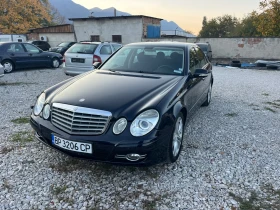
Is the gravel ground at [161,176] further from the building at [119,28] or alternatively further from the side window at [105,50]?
the building at [119,28]

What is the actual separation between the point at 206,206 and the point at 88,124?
1.50m

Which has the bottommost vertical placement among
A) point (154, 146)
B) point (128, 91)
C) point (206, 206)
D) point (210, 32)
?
point (206, 206)

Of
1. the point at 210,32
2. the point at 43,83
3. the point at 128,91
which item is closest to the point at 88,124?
the point at 128,91

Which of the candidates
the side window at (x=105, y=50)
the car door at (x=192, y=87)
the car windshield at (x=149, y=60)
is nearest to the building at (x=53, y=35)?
the side window at (x=105, y=50)

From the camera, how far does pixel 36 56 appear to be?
467 inches

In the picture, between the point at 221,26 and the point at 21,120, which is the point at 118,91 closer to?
the point at 21,120

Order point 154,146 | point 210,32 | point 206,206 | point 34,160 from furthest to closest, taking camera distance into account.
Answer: point 210,32 < point 34,160 < point 154,146 < point 206,206

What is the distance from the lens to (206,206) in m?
2.50

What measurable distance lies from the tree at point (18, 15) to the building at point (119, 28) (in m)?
7.74

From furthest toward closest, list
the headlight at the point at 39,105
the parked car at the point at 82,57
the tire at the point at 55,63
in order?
1. the tire at the point at 55,63
2. the parked car at the point at 82,57
3. the headlight at the point at 39,105

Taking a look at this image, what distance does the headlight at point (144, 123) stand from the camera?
2648 millimetres

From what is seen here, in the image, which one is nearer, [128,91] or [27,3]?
[128,91]

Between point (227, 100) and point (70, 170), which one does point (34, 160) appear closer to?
point (70, 170)

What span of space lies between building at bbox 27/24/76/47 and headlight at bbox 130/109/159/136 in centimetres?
2467
